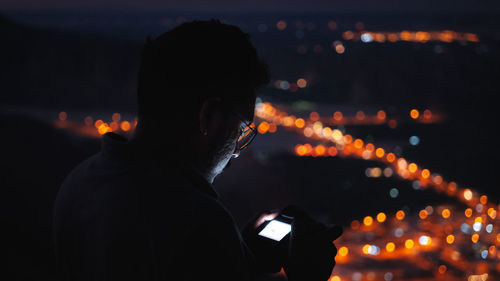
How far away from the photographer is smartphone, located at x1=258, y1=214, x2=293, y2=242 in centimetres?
85

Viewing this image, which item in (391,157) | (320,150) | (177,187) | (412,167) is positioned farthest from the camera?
(320,150)

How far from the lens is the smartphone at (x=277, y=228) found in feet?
2.78

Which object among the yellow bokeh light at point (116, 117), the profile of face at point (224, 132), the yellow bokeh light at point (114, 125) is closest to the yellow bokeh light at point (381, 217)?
the yellow bokeh light at point (114, 125)

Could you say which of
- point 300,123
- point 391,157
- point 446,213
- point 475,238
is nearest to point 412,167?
point 391,157

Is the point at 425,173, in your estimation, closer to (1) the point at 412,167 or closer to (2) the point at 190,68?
(1) the point at 412,167

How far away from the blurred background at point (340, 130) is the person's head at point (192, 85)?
3923 mm

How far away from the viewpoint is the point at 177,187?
68 cm

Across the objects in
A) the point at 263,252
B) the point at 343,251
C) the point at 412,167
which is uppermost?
the point at 412,167

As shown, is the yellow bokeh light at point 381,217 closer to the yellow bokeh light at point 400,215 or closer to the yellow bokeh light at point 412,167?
the yellow bokeh light at point 400,215

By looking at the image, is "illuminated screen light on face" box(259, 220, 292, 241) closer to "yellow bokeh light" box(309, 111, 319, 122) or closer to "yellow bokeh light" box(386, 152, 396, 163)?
"yellow bokeh light" box(386, 152, 396, 163)

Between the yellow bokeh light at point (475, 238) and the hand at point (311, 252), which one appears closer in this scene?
the hand at point (311, 252)

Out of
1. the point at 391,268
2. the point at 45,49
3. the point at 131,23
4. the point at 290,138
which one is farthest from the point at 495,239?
the point at 45,49

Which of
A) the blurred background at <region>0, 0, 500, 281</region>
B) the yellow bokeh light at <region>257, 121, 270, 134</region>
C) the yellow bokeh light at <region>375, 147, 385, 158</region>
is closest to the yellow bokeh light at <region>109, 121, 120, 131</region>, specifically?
the blurred background at <region>0, 0, 500, 281</region>

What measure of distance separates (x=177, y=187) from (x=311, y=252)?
0.27m
